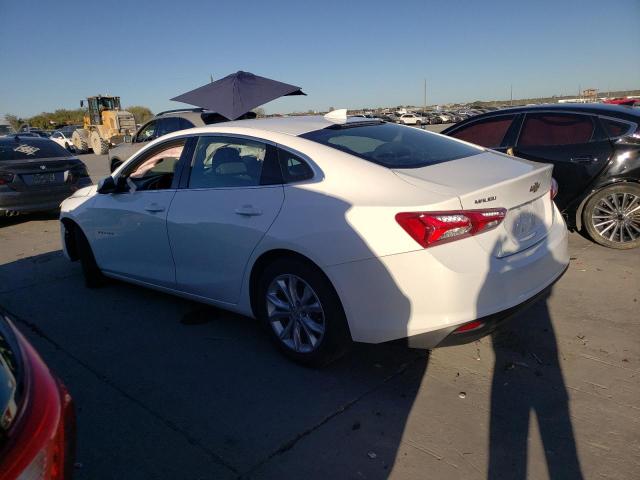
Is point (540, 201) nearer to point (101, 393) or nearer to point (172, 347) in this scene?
point (172, 347)

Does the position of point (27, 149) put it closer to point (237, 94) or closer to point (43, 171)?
point (43, 171)

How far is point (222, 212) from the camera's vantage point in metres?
3.58

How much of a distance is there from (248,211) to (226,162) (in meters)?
0.60

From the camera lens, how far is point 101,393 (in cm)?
322

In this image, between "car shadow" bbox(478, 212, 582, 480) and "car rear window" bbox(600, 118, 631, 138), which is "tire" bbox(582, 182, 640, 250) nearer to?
"car rear window" bbox(600, 118, 631, 138)

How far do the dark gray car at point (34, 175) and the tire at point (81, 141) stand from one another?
26.1m

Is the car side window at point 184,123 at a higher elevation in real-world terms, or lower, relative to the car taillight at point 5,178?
higher

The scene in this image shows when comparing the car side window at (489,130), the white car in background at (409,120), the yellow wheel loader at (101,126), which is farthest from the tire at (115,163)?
the white car in background at (409,120)

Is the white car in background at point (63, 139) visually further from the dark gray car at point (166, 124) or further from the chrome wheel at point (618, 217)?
the chrome wheel at point (618, 217)

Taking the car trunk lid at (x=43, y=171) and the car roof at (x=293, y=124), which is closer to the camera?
the car roof at (x=293, y=124)

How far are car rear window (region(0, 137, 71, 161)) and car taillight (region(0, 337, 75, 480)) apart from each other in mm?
7815

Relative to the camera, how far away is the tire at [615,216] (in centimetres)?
543

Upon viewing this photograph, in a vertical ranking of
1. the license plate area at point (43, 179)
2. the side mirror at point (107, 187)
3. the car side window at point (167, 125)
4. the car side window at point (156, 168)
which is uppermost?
the car side window at point (167, 125)

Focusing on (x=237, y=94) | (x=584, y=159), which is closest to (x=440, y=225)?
(x=584, y=159)
